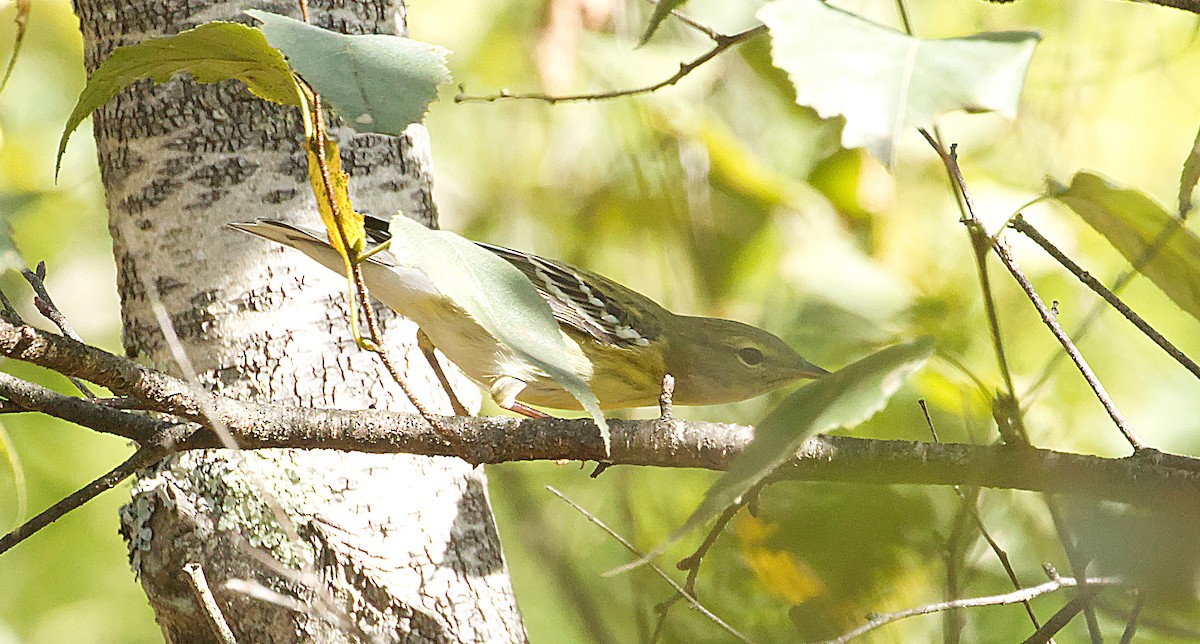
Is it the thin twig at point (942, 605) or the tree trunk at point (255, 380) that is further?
the tree trunk at point (255, 380)

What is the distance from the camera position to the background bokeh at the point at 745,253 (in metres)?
1.87

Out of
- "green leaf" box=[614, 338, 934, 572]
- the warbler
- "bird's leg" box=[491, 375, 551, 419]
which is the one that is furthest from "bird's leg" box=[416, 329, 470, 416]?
"green leaf" box=[614, 338, 934, 572]

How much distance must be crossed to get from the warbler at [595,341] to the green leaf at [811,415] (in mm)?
614

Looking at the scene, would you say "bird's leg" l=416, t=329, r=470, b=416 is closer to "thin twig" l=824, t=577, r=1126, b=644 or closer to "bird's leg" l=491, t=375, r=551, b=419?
"bird's leg" l=491, t=375, r=551, b=419

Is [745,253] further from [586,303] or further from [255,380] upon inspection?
[255,380]

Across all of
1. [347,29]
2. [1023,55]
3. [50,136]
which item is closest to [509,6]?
[50,136]

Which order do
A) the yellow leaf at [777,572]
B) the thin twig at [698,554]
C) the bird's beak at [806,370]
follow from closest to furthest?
the thin twig at [698,554] < the yellow leaf at [777,572] < the bird's beak at [806,370]

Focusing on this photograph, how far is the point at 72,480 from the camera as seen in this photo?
3.24m

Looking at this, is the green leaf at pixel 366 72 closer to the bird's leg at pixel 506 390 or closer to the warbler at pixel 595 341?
the warbler at pixel 595 341

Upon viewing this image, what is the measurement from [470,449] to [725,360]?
54.9 inches

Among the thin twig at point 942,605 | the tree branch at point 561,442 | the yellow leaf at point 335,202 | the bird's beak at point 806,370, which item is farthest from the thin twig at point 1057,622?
the bird's beak at point 806,370

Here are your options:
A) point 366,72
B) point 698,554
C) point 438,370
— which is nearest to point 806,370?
point 438,370

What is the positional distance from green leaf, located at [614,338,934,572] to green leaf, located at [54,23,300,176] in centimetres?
53

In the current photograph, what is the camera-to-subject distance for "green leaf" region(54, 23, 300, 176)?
1015 millimetres
